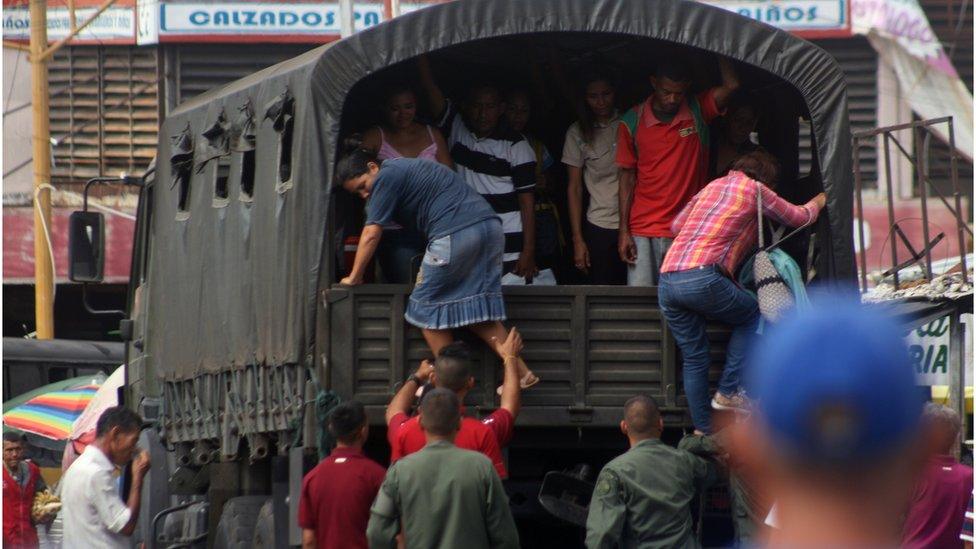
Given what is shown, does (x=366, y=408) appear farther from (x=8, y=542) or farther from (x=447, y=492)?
(x=8, y=542)

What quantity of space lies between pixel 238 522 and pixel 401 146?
2.23 meters

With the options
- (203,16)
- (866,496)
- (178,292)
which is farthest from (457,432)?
(203,16)

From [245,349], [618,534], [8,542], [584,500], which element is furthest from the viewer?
[8,542]

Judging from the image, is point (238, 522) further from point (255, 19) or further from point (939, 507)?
point (255, 19)

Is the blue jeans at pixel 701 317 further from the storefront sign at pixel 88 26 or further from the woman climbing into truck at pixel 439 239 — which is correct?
the storefront sign at pixel 88 26

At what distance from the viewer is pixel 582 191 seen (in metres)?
9.45

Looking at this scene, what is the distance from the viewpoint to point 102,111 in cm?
2241

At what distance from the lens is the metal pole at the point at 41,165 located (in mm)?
19406

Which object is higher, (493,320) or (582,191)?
(582,191)

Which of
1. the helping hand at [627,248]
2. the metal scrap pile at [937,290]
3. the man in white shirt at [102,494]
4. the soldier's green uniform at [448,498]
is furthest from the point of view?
the metal scrap pile at [937,290]

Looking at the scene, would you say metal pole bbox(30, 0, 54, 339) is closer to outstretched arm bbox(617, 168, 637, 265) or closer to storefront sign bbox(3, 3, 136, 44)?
storefront sign bbox(3, 3, 136, 44)

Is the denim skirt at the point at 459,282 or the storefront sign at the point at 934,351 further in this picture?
the storefront sign at the point at 934,351

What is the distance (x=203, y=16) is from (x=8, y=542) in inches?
511

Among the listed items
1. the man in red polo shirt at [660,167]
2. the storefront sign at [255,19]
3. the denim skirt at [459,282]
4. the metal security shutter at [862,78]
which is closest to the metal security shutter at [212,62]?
the storefront sign at [255,19]
